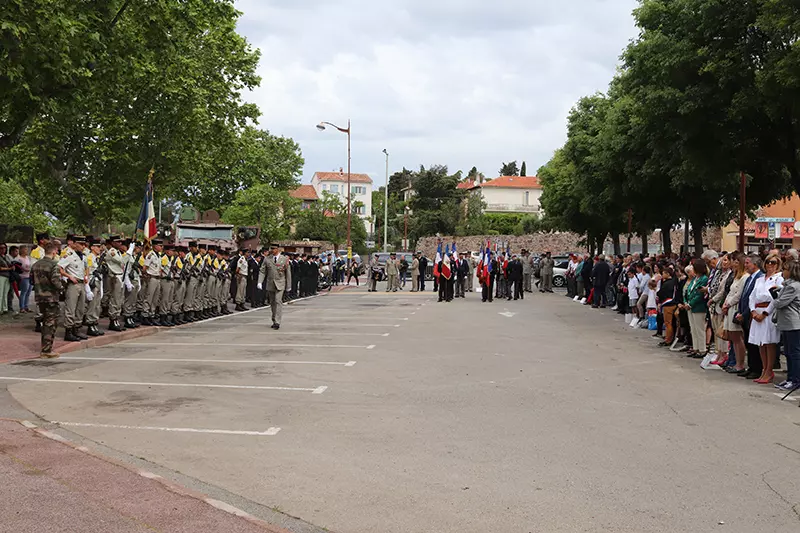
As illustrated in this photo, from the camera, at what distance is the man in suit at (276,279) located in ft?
60.7

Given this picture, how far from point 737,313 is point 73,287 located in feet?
37.7

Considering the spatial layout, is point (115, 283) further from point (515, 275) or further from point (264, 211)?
point (264, 211)

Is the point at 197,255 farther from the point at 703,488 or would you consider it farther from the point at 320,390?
the point at 703,488

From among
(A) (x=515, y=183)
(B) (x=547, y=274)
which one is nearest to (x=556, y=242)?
(B) (x=547, y=274)

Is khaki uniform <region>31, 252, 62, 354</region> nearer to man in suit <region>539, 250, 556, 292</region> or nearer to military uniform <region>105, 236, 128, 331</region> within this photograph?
military uniform <region>105, 236, 128, 331</region>

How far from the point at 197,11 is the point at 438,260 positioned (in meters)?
14.2

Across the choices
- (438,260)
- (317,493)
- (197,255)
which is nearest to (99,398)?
(317,493)

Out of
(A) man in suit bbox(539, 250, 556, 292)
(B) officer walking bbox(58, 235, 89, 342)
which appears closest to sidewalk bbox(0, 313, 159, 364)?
(B) officer walking bbox(58, 235, 89, 342)

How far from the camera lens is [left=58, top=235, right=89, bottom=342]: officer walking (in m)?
14.6

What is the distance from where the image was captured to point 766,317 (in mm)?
11570

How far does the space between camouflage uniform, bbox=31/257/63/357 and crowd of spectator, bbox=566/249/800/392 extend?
10786 mm

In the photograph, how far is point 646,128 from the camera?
22562mm

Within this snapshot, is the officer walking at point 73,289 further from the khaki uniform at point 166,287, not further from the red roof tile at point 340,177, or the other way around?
the red roof tile at point 340,177

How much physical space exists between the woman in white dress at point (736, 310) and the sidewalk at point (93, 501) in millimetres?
9495
